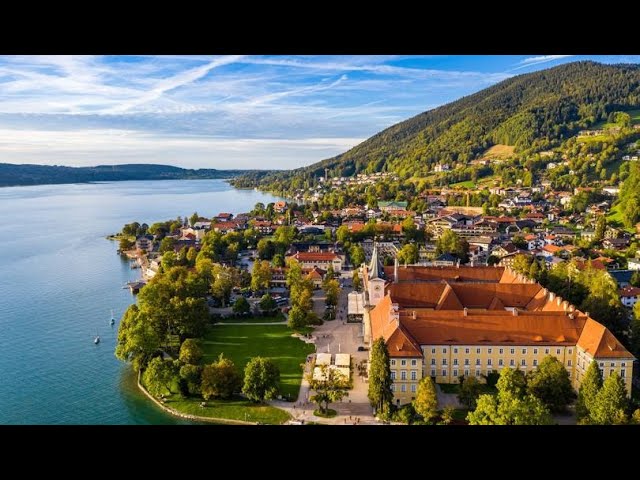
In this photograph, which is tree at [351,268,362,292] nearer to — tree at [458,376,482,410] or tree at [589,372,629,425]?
tree at [458,376,482,410]

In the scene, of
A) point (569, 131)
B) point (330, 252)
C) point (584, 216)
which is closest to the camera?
point (330, 252)

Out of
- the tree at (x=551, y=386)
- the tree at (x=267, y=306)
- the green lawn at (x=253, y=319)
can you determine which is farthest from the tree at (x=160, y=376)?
the tree at (x=551, y=386)

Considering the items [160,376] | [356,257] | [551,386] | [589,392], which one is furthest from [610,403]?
[356,257]

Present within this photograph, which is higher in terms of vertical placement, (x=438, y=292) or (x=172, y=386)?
(x=438, y=292)

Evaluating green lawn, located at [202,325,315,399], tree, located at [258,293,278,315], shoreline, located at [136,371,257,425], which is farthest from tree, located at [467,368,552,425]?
tree, located at [258,293,278,315]

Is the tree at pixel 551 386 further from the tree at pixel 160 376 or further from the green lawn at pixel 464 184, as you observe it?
the green lawn at pixel 464 184

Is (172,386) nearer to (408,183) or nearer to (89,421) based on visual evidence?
(89,421)

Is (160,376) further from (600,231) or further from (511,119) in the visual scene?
(511,119)
